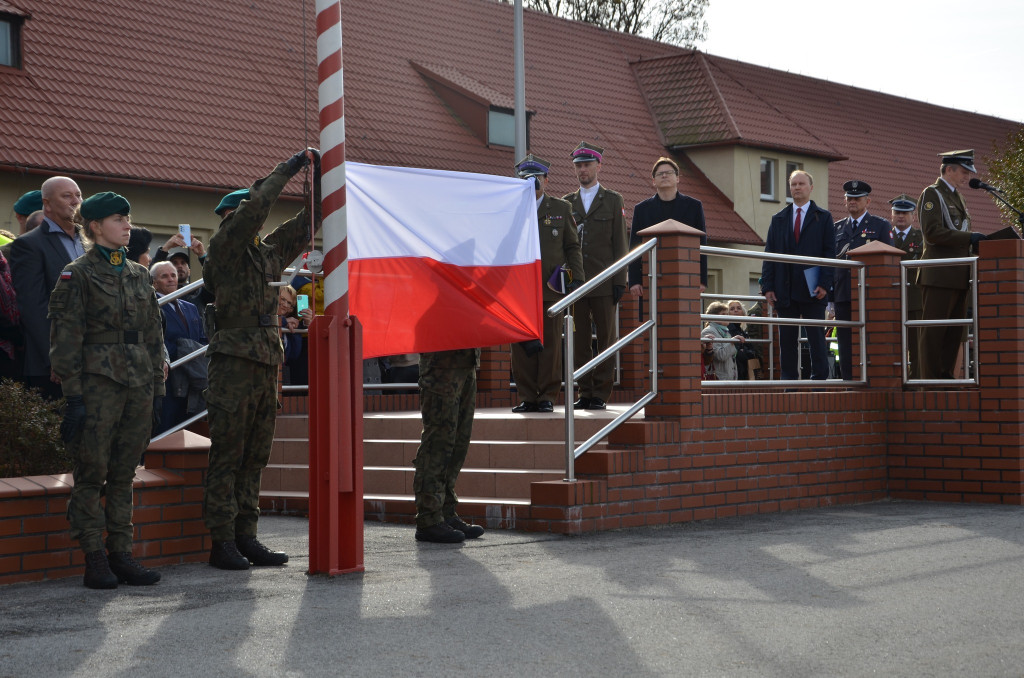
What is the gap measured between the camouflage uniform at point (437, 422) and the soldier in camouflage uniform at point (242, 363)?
108 cm

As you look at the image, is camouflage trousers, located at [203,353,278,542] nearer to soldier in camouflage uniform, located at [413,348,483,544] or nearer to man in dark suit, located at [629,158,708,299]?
soldier in camouflage uniform, located at [413,348,483,544]

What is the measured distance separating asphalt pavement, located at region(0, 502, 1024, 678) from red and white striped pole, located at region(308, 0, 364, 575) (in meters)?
0.23

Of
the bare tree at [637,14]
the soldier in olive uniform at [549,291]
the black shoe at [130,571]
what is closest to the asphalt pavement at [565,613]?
the black shoe at [130,571]

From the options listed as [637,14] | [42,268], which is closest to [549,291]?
[42,268]

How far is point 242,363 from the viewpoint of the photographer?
24.9ft

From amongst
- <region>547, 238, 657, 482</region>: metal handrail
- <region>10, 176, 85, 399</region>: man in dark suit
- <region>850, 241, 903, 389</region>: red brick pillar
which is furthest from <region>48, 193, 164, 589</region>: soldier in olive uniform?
<region>850, 241, 903, 389</region>: red brick pillar

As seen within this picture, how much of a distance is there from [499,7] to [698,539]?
1126 inches

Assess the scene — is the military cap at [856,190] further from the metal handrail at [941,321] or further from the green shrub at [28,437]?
the green shrub at [28,437]

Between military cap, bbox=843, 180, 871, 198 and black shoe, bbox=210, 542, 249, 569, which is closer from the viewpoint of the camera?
black shoe, bbox=210, 542, 249, 569

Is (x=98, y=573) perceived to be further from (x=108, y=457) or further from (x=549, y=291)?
(x=549, y=291)

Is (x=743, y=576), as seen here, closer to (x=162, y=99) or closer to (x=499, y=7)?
(x=162, y=99)

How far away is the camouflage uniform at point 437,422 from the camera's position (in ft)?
28.2

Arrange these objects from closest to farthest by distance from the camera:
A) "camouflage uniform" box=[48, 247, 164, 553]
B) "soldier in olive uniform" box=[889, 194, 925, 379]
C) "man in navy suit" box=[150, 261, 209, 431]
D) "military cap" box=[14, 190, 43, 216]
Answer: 1. "camouflage uniform" box=[48, 247, 164, 553]
2. "military cap" box=[14, 190, 43, 216]
3. "man in navy suit" box=[150, 261, 209, 431]
4. "soldier in olive uniform" box=[889, 194, 925, 379]

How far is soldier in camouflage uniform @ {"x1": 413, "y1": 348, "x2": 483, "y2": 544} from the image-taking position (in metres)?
8.57
